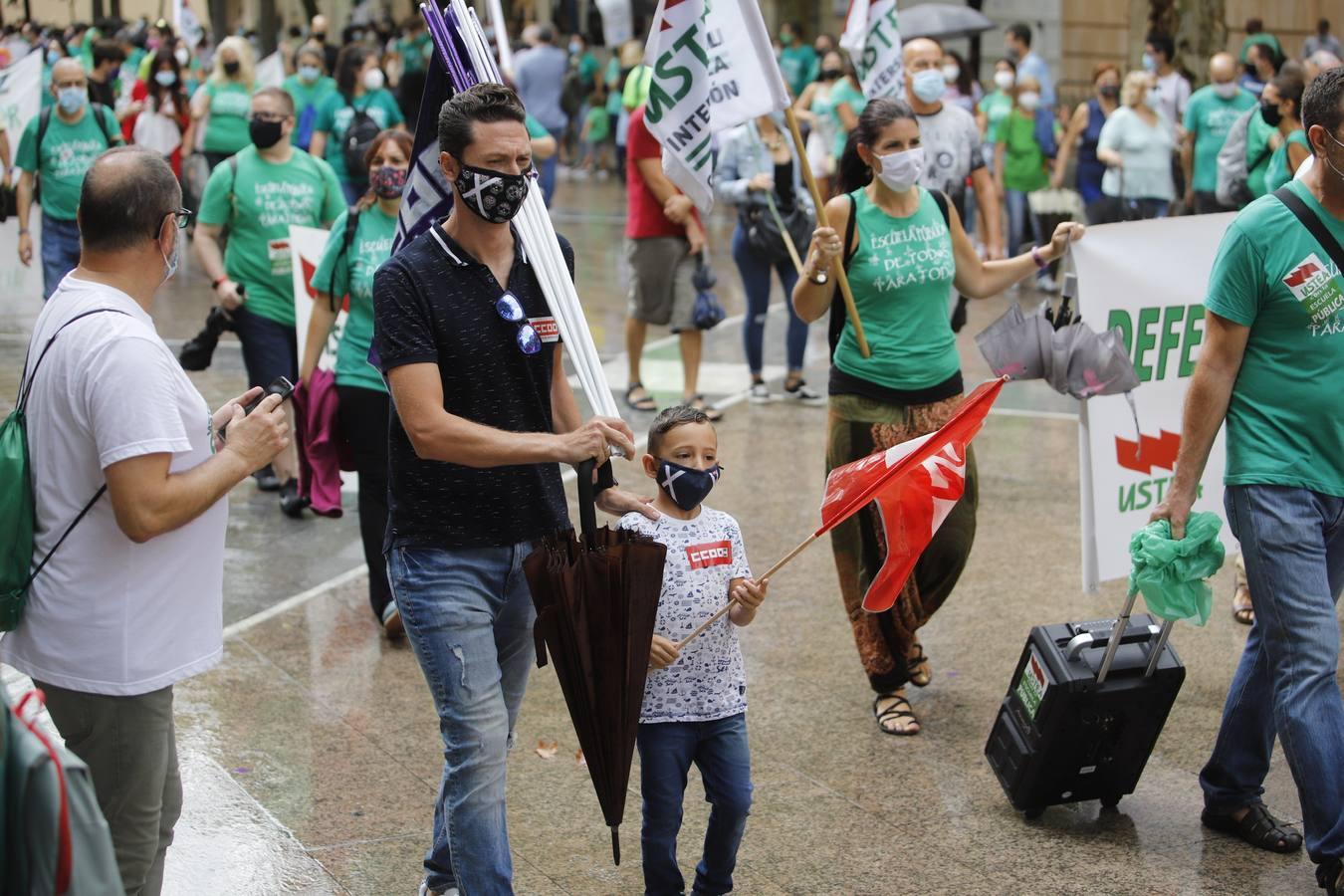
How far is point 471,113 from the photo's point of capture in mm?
3773

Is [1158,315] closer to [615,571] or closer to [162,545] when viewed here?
[615,571]

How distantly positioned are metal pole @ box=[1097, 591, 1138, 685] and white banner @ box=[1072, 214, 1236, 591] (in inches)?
44.8

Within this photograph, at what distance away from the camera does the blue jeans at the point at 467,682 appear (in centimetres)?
378

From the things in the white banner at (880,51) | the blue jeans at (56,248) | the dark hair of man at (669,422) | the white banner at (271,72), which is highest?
the white banner at (880,51)

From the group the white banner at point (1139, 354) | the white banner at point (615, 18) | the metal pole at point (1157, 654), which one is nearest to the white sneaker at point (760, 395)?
the white banner at point (1139, 354)

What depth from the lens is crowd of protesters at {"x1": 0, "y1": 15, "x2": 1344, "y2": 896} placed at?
3.35 m

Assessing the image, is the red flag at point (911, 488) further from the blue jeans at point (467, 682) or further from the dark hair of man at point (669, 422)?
the blue jeans at point (467, 682)

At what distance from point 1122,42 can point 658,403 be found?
19202mm

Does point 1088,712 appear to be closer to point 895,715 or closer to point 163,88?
point 895,715

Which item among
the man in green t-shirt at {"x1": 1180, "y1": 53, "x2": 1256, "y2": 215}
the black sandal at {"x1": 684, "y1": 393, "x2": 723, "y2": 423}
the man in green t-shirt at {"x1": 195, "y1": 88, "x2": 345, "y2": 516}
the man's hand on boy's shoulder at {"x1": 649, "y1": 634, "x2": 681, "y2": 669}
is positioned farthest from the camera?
the man in green t-shirt at {"x1": 1180, "y1": 53, "x2": 1256, "y2": 215}

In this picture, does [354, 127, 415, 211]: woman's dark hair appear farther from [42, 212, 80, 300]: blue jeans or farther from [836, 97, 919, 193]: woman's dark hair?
[42, 212, 80, 300]: blue jeans

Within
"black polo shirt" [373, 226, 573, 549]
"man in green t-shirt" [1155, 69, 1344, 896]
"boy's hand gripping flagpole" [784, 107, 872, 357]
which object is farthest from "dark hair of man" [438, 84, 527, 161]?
"man in green t-shirt" [1155, 69, 1344, 896]

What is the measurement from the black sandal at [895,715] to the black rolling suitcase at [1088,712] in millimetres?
635

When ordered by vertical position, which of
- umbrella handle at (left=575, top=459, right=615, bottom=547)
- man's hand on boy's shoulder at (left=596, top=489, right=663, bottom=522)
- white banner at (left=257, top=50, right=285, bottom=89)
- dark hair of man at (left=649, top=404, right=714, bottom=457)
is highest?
dark hair of man at (left=649, top=404, right=714, bottom=457)
